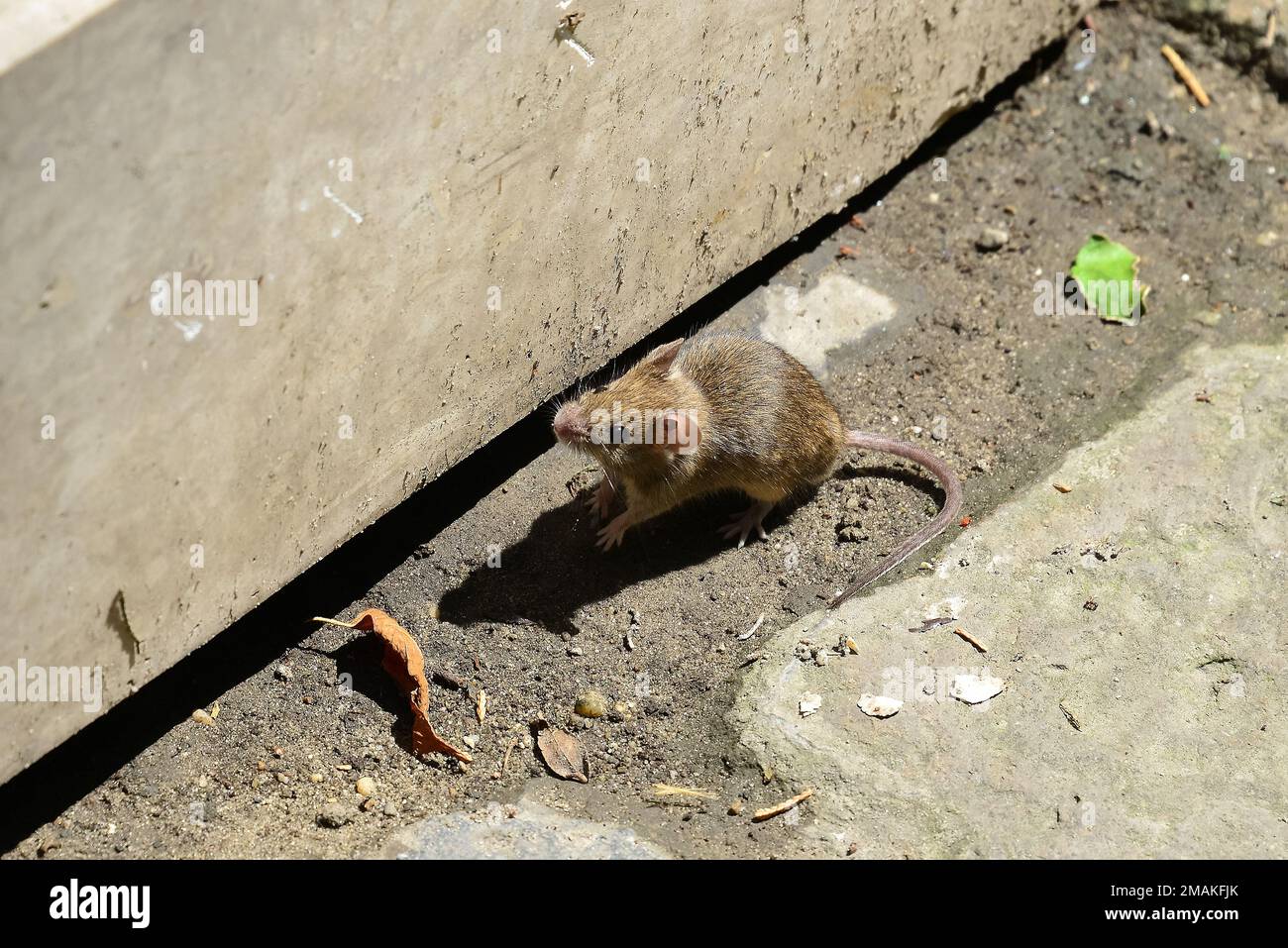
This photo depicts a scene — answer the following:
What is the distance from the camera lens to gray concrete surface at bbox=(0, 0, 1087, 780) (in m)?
2.85

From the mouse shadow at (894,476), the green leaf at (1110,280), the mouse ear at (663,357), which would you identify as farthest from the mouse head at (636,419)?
the green leaf at (1110,280)

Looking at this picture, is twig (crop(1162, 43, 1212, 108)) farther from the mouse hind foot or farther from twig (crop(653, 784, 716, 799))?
twig (crop(653, 784, 716, 799))

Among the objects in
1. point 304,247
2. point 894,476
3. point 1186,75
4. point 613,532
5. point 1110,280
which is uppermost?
point 1186,75

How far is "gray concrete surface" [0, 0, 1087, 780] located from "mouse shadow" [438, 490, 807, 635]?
0.54 m

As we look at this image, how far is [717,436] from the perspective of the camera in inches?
188

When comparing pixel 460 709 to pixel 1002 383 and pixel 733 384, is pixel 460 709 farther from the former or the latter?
pixel 1002 383

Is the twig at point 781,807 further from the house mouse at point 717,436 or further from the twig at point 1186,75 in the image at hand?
the twig at point 1186,75

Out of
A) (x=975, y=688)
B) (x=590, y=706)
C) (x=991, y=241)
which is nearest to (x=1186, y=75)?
(x=991, y=241)

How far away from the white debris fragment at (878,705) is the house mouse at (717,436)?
47 centimetres

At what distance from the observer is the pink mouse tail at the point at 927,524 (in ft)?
15.0

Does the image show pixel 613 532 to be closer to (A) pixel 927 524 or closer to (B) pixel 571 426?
(B) pixel 571 426

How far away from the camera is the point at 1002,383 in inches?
214

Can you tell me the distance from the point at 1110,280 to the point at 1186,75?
161cm
